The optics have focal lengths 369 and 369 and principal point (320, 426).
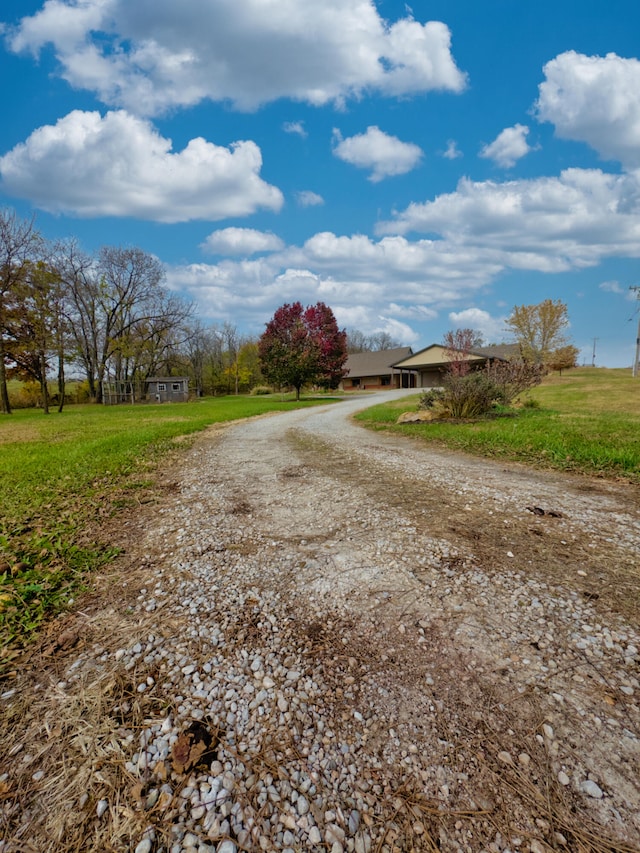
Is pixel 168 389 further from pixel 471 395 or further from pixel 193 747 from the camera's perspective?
pixel 193 747

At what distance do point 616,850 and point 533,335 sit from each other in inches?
1743

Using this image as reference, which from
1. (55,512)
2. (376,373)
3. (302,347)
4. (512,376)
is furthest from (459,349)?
(376,373)

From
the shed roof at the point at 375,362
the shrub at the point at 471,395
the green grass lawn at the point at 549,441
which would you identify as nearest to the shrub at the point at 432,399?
the shrub at the point at 471,395

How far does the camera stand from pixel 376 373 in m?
48.2

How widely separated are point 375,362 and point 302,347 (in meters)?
23.6

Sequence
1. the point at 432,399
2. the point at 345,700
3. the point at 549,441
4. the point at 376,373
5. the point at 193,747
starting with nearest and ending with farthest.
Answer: the point at 193,747 < the point at 345,700 < the point at 549,441 < the point at 432,399 < the point at 376,373

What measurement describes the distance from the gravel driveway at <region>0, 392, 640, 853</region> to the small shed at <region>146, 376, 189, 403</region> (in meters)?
43.9

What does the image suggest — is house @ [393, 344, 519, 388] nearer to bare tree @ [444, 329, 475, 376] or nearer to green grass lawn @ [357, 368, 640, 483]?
bare tree @ [444, 329, 475, 376]

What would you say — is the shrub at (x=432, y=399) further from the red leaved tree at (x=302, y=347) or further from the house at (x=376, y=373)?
the house at (x=376, y=373)

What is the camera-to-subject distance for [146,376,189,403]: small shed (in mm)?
43969

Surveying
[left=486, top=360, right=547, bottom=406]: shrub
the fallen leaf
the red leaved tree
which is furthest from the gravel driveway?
the red leaved tree

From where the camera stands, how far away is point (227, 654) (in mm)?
2078

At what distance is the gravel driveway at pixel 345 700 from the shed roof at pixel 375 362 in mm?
45648

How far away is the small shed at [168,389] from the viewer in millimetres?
43969
